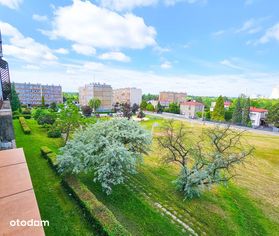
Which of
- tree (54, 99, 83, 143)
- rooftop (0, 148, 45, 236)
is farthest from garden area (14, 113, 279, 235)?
tree (54, 99, 83, 143)

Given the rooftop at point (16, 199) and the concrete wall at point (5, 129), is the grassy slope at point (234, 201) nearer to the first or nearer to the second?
the rooftop at point (16, 199)

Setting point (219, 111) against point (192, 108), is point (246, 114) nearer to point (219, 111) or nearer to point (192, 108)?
point (219, 111)

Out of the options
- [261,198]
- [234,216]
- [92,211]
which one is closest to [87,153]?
[92,211]

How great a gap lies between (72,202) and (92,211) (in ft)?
6.38

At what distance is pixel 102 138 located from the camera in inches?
378

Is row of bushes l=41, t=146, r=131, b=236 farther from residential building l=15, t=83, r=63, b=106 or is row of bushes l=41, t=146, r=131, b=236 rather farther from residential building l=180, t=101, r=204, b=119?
residential building l=15, t=83, r=63, b=106

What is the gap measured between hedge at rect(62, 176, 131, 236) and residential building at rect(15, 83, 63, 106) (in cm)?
7388

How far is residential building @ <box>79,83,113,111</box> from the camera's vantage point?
62656mm

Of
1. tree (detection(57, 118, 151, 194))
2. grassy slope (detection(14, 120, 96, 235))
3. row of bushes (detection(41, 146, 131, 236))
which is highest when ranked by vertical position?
tree (detection(57, 118, 151, 194))

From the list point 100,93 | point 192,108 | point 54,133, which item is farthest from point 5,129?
point 100,93

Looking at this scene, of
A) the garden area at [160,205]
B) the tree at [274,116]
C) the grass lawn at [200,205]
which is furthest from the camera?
the tree at [274,116]

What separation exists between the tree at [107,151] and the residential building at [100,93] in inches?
2116

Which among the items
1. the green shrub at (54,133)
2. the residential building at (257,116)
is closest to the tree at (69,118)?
the green shrub at (54,133)

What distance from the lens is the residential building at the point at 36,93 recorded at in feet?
222
